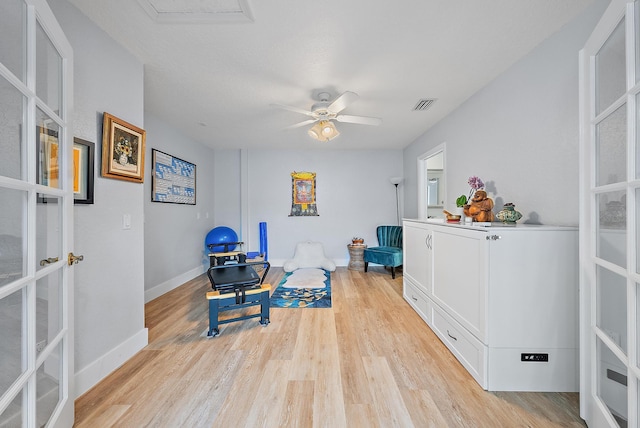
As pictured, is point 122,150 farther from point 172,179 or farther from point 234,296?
point 172,179

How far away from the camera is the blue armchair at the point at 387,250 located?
4191mm

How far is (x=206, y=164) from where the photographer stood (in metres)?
4.68

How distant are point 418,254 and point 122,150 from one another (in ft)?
9.32

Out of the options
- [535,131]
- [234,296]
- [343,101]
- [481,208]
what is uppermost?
[343,101]

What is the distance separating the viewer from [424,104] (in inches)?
113

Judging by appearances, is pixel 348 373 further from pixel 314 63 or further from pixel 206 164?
pixel 206 164

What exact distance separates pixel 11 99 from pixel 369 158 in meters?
4.77

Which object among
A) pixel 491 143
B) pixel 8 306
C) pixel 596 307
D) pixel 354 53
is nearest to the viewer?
pixel 8 306

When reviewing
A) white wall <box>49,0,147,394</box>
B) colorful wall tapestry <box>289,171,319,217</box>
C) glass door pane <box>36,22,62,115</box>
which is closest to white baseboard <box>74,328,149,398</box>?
white wall <box>49,0,147,394</box>

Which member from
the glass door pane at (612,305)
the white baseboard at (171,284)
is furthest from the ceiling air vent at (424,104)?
the white baseboard at (171,284)

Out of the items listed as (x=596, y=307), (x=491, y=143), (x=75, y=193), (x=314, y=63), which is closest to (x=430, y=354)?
(x=596, y=307)

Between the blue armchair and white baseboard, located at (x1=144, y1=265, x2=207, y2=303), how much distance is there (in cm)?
299

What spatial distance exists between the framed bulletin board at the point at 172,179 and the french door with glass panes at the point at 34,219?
217 cm

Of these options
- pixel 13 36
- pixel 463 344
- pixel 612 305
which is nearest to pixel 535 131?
pixel 612 305
